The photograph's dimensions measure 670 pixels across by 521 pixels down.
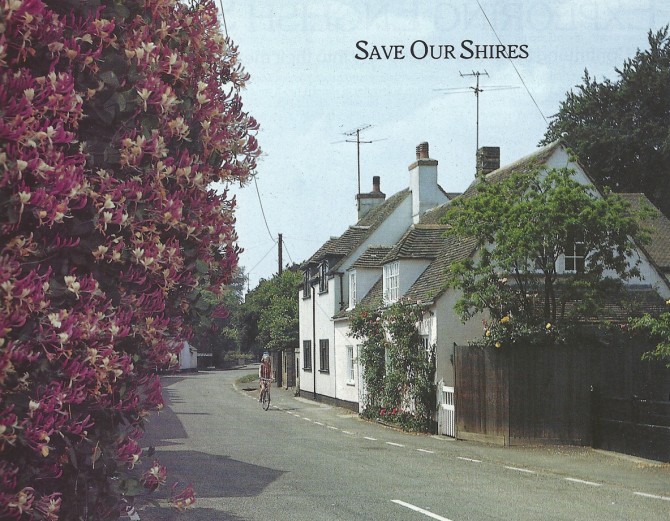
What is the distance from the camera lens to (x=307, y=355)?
151 feet

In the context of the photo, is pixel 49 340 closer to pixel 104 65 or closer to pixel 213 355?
pixel 104 65

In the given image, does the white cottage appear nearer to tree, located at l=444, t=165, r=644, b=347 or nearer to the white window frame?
the white window frame

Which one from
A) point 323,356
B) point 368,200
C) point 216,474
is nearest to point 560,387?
point 216,474

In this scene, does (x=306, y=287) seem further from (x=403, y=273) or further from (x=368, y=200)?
(x=403, y=273)

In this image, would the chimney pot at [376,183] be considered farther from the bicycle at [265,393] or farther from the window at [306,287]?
the bicycle at [265,393]

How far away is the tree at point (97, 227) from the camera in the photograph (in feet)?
14.3

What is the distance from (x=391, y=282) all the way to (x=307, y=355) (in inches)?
621

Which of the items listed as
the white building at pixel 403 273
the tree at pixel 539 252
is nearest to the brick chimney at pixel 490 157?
the white building at pixel 403 273

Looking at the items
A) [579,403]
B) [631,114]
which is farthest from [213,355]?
[579,403]

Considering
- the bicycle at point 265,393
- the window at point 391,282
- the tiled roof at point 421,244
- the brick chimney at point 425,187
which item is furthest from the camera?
the brick chimney at point 425,187

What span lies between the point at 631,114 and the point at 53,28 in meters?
43.5

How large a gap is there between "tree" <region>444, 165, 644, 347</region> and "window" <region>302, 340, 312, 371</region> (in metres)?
23.6

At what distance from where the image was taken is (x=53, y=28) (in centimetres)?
464

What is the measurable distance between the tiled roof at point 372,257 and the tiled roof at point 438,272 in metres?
6.27
